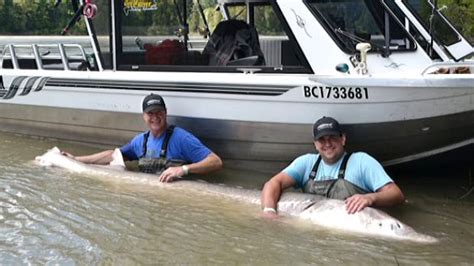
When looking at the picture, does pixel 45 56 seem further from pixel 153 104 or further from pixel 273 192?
pixel 273 192

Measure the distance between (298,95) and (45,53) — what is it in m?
3.85

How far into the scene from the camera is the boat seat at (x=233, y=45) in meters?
6.12

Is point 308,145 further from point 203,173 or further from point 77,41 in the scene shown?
point 77,41

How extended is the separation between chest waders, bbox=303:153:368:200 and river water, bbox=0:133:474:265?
0.40 m

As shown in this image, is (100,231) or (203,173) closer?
(100,231)

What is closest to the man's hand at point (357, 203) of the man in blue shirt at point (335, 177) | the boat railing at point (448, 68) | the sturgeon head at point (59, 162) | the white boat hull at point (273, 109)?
the man in blue shirt at point (335, 177)

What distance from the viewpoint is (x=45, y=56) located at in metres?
7.77

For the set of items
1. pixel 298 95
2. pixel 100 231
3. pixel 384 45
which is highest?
pixel 384 45

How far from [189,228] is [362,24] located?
246cm

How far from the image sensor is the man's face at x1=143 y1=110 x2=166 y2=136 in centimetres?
578

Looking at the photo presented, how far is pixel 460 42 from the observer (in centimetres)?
650

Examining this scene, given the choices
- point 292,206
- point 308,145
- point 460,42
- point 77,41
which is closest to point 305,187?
point 292,206

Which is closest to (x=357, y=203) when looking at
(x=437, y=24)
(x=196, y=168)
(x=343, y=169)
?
(x=343, y=169)

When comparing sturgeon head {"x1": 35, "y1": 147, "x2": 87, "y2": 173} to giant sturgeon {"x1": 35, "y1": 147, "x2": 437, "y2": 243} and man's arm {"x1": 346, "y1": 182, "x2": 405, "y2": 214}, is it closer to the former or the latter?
giant sturgeon {"x1": 35, "y1": 147, "x2": 437, "y2": 243}
